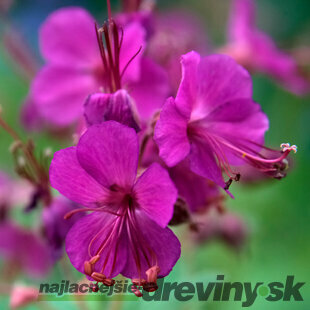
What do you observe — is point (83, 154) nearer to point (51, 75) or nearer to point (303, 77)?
point (51, 75)

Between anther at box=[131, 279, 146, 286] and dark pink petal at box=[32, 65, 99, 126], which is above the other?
dark pink petal at box=[32, 65, 99, 126]

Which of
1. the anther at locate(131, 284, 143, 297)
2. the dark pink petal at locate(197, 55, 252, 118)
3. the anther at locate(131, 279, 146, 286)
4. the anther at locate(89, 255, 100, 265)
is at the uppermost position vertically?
the dark pink petal at locate(197, 55, 252, 118)

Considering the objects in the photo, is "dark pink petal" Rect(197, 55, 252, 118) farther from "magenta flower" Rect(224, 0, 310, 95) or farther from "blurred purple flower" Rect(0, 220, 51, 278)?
"blurred purple flower" Rect(0, 220, 51, 278)

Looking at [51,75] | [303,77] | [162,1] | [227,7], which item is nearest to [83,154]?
[51,75]

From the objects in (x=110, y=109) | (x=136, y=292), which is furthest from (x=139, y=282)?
(x=110, y=109)

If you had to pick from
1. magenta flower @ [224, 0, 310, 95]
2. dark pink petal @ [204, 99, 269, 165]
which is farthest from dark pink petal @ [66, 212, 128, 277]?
magenta flower @ [224, 0, 310, 95]

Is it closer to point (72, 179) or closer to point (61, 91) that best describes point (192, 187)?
point (72, 179)

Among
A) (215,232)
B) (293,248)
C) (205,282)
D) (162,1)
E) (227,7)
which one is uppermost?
(162,1)

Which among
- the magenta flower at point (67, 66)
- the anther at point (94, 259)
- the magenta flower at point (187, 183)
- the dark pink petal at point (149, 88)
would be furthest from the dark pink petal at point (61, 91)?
the anther at point (94, 259)
